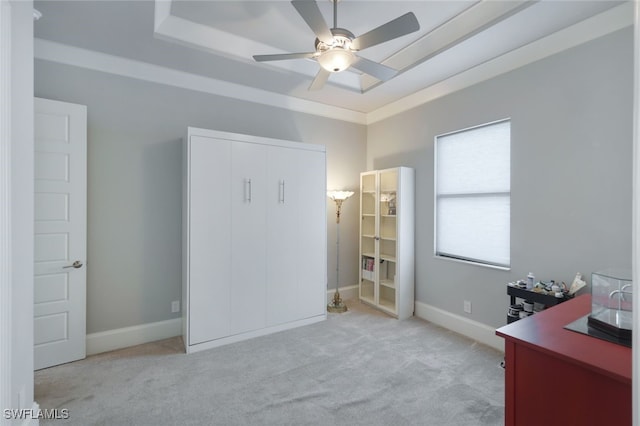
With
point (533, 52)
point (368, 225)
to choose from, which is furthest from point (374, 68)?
point (368, 225)

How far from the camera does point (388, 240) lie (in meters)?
4.11

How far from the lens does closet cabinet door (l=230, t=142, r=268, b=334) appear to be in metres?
3.06

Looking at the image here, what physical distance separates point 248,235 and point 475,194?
2.44m

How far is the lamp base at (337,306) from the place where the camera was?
393cm

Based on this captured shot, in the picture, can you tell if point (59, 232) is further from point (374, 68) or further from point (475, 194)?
point (475, 194)

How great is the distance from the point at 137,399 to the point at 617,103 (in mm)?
4043

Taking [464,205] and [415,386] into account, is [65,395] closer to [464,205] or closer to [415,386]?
[415,386]

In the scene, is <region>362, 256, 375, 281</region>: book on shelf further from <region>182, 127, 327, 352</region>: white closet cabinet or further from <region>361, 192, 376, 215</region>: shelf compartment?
<region>182, 127, 327, 352</region>: white closet cabinet

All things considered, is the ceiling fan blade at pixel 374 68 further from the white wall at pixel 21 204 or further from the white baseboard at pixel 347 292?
the white baseboard at pixel 347 292

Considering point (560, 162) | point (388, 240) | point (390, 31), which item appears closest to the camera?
point (390, 31)

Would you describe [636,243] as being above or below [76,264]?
above

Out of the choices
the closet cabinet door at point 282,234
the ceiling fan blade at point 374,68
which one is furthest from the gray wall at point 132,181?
the ceiling fan blade at point 374,68

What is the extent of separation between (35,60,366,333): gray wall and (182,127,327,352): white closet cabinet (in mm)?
409

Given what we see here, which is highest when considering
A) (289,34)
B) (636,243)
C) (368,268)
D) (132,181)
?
(289,34)
